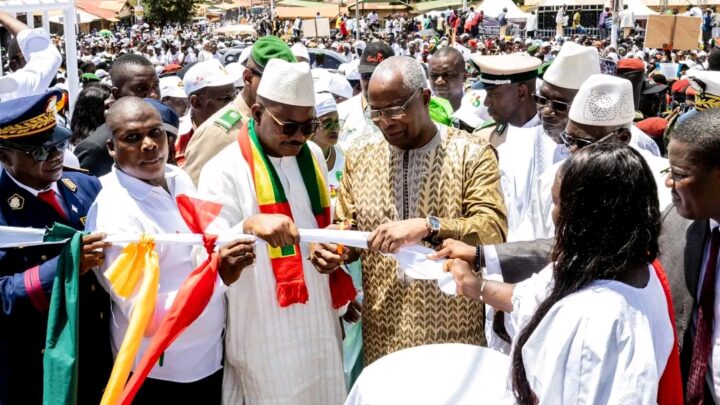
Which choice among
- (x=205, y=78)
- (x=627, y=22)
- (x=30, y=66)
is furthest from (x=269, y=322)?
(x=627, y=22)

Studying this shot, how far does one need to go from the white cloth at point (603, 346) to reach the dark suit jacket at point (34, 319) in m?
2.00

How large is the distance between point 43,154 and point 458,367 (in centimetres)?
198

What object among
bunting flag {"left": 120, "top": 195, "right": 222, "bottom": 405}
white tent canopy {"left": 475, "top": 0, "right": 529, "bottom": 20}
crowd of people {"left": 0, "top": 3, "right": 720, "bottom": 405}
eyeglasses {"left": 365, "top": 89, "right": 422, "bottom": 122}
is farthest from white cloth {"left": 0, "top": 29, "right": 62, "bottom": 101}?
white tent canopy {"left": 475, "top": 0, "right": 529, "bottom": 20}

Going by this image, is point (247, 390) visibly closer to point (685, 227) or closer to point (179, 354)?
point (179, 354)

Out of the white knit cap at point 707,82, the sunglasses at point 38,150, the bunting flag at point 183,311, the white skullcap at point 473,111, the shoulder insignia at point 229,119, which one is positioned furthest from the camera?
the white skullcap at point 473,111

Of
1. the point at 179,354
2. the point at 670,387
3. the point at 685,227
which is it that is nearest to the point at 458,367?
the point at 670,387

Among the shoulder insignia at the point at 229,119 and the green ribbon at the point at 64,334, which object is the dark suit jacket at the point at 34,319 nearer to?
the green ribbon at the point at 64,334

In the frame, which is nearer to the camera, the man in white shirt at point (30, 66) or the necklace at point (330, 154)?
the man in white shirt at point (30, 66)

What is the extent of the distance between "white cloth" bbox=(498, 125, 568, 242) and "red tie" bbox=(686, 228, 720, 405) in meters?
1.41

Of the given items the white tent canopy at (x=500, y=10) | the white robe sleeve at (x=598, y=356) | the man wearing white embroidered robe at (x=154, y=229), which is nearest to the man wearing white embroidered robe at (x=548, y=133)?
the man wearing white embroidered robe at (x=154, y=229)

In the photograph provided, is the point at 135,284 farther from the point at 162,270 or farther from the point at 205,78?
the point at 205,78

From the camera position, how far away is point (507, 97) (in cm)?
600

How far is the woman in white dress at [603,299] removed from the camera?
226cm

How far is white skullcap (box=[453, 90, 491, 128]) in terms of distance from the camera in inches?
281
